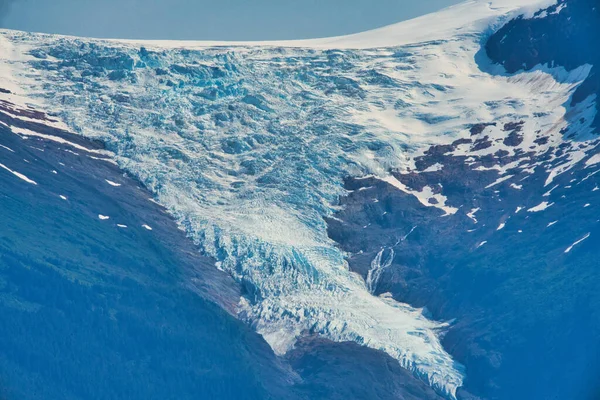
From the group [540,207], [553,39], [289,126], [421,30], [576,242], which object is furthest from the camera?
[421,30]

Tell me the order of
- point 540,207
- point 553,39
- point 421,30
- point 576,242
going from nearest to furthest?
point 576,242
point 540,207
point 553,39
point 421,30

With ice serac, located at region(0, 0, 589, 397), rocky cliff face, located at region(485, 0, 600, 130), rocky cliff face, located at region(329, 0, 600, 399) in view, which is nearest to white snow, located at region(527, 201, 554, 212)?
rocky cliff face, located at region(329, 0, 600, 399)

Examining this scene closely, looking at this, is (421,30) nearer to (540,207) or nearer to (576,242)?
(540,207)

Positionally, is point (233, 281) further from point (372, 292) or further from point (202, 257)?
point (372, 292)

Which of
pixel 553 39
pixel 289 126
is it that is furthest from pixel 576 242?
pixel 553 39

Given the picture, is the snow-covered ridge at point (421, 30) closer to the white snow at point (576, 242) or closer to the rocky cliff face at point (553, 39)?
the rocky cliff face at point (553, 39)

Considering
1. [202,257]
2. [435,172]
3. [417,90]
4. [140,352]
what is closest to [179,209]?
[202,257]

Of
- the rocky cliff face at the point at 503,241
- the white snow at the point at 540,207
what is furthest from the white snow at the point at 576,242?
the white snow at the point at 540,207

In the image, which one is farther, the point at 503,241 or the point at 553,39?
the point at 553,39

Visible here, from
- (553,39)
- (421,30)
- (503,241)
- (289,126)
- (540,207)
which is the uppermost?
(421,30)
